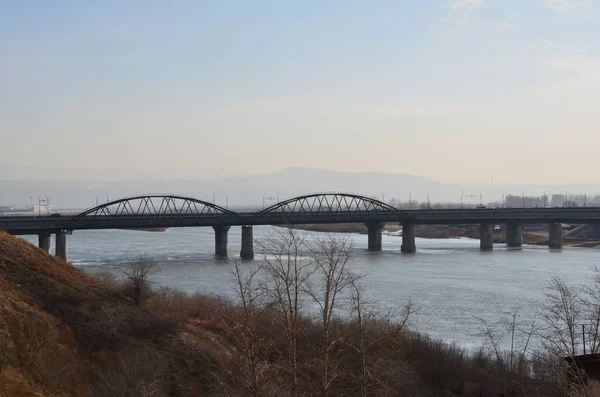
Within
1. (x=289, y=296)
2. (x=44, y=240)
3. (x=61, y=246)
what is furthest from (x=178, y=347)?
(x=44, y=240)

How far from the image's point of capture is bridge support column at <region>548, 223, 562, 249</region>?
3784 inches

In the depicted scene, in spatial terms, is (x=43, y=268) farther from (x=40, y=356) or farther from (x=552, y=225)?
(x=552, y=225)

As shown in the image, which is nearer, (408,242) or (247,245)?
(247,245)

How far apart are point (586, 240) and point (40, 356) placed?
329 feet

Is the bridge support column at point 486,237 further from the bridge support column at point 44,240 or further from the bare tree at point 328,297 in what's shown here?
the bare tree at point 328,297

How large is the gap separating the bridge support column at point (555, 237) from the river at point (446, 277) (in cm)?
515

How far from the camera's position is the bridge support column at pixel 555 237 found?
96.1 metres

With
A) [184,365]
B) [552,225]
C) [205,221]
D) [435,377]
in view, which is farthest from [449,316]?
[552,225]

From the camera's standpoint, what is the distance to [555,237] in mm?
97062

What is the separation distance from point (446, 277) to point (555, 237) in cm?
4577

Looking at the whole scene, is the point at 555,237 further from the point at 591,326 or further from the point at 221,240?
the point at 591,326

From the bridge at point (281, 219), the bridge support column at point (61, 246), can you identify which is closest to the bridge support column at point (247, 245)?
the bridge at point (281, 219)

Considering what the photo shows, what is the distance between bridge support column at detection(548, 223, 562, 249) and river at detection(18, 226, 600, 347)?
5.15m

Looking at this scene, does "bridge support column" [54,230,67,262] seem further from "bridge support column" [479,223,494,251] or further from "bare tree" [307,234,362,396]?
"bare tree" [307,234,362,396]
